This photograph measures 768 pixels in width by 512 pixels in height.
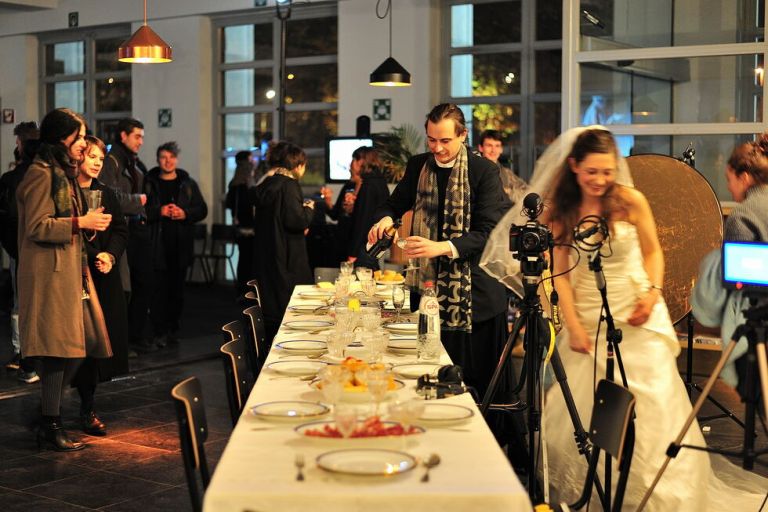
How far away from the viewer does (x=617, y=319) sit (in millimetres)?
4148

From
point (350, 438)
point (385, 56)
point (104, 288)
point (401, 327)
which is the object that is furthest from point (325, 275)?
point (385, 56)

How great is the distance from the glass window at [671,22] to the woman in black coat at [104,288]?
13.0ft

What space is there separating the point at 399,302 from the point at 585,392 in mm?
856

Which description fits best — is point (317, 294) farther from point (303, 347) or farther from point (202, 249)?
point (202, 249)

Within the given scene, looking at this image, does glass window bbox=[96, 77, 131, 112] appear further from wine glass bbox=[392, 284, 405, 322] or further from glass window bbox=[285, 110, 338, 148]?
wine glass bbox=[392, 284, 405, 322]

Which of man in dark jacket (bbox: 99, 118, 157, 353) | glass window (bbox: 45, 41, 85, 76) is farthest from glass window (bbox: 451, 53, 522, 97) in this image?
glass window (bbox: 45, 41, 85, 76)

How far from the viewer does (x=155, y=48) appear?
7.91 metres

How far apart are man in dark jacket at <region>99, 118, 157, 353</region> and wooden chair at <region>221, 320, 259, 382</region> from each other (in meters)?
2.85

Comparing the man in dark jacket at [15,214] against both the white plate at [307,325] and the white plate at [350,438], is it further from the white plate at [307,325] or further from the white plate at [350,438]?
the white plate at [350,438]

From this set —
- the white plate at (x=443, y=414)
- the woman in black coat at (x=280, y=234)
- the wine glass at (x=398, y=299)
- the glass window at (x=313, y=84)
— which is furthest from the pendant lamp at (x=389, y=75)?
the white plate at (x=443, y=414)

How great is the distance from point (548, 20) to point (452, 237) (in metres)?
7.45

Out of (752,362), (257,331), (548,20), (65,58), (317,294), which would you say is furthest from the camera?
(65,58)

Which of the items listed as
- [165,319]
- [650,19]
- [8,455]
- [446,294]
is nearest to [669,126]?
[650,19]

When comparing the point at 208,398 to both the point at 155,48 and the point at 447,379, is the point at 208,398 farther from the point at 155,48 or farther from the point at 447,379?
the point at 447,379
